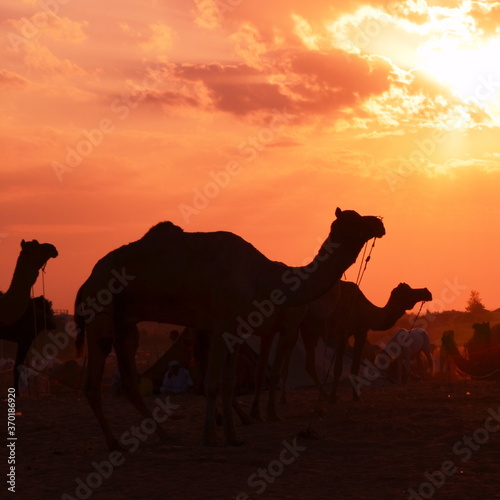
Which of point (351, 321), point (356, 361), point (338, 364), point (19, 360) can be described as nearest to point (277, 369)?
point (338, 364)

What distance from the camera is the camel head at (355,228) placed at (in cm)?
1184

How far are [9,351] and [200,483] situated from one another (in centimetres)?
5113

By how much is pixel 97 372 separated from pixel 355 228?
370 centimetres

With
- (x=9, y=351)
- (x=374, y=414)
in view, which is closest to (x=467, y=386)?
(x=374, y=414)

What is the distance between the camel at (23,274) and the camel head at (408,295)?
810 centimetres

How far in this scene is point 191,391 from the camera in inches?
842

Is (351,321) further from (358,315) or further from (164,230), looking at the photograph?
(164,230)

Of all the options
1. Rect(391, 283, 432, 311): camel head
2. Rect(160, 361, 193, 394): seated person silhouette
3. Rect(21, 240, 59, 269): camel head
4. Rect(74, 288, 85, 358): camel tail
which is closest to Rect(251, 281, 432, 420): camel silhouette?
Rect(391, 283, 432, 311): camel head

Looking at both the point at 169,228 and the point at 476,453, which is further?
the point at 169,228

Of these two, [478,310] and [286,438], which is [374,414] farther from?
[478,310]

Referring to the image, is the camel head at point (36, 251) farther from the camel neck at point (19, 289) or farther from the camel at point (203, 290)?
the camel at point (203, 290)

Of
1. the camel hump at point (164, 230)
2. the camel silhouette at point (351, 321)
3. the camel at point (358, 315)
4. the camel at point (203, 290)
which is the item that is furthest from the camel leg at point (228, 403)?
the camel at point (358, 315)

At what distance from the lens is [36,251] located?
49.9 feet

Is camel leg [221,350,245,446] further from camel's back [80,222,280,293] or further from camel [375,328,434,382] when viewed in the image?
camel [375,328,434,382]
